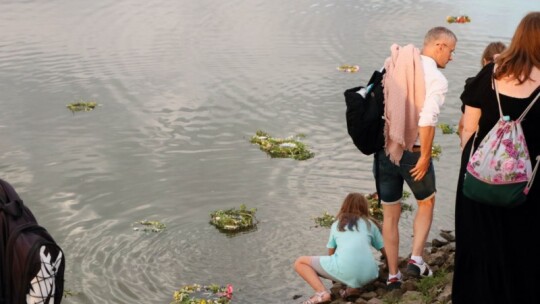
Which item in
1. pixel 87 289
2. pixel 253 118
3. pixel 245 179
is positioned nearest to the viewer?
pixel 87 289

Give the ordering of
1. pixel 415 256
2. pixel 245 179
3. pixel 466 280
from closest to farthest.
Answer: pixel 466 280, pixel 415 256, pixel 245 179

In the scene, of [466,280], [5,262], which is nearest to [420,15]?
[466,280]

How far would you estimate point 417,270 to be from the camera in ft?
27.0

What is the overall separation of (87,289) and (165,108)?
7006 mm

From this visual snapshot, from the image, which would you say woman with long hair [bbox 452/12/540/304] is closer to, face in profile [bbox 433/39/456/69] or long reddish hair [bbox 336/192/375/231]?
face in profile [bbox 433/39/456/69]

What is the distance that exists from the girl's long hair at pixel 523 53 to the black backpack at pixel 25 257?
330cm

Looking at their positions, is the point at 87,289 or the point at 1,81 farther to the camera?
the point at 1,81

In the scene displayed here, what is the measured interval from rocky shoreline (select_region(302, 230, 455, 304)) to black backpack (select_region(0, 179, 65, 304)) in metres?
4.17

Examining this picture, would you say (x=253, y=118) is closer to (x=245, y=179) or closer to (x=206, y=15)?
(x=245, y=179)

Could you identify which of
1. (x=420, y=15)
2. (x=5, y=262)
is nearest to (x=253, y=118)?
(x=5, y=262)

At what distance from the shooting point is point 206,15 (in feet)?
85.5

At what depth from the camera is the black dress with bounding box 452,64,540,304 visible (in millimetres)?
5996

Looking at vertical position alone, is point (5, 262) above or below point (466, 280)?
above

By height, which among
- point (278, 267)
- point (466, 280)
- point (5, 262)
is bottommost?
point (278, 267)
